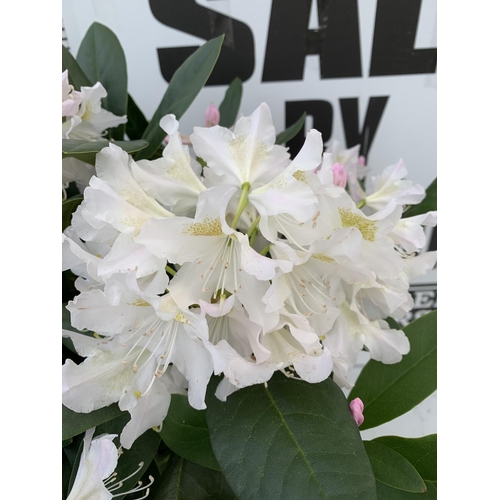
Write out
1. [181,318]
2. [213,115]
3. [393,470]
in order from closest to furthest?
[181,318], [393,470], [213,115]

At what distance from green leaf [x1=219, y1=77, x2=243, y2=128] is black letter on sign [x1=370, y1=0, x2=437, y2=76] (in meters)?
0.26

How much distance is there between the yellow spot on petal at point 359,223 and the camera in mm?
472

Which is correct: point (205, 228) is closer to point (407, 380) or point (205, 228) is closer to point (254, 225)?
point (254, 225)

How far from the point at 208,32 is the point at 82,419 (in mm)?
683

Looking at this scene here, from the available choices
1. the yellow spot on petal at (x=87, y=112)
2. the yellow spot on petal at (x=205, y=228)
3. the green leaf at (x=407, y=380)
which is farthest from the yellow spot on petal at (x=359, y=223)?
the yellow spot on petal at (x=87, y=112)

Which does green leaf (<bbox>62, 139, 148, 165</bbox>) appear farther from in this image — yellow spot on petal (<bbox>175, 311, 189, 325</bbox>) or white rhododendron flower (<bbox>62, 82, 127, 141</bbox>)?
yellow spot on petal (<bbox>175, 311, 189, 325</bbox>)

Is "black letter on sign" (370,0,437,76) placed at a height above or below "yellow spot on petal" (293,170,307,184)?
above

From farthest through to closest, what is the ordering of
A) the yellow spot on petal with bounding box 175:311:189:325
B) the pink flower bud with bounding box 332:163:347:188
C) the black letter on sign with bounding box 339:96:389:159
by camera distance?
the black letter on sign with bounding box 339:96:389:159
the pink flower bud with bounding box 332:163:347:188
the yellow spot on petal with bounding box 175:311:189:325

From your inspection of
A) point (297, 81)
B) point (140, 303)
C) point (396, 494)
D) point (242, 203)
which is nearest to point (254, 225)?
point (242, 203)

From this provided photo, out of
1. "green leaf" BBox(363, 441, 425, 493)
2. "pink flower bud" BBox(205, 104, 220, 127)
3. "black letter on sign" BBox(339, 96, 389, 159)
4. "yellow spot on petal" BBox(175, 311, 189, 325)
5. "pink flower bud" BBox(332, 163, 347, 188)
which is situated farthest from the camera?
"black letter on sign" BBox(339, 96, 389, 159)

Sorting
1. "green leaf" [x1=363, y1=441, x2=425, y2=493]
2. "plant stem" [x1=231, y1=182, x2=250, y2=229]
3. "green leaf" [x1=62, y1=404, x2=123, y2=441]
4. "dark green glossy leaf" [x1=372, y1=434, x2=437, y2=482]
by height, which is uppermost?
"plant stem" [x1=231, y1=182, x2=250, y2=229]

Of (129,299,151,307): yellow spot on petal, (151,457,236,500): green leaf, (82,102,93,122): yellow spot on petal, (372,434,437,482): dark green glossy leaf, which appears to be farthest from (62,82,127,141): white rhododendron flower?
(372,434,437,482): dark green glossy leaf

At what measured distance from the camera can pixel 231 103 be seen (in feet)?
2.69

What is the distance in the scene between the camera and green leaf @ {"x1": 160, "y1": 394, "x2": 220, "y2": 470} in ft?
1.88
